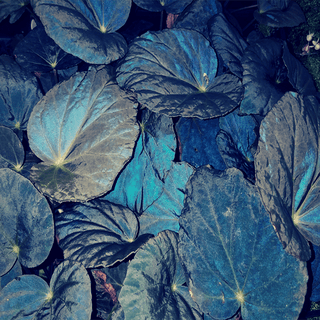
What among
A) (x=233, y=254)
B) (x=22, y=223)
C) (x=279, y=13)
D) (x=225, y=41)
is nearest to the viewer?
(x=233, y=254)

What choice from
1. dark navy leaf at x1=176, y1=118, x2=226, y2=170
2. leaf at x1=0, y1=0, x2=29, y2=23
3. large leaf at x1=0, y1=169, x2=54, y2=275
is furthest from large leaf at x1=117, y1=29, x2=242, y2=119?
leaf at x1=0, y1=0, x2=29, y2=23

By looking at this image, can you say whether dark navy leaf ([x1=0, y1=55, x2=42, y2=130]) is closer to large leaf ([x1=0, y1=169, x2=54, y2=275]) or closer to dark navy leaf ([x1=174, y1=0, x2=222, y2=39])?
large leaf ([x1=0, y1=169, x2=54, y2=275])

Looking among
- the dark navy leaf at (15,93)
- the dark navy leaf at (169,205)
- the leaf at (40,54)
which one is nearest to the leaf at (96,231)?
the dark navy leaf at (169,205)

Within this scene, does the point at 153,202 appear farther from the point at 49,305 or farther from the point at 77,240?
the point at 49,305

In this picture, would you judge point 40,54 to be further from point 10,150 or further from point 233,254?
point 233,254

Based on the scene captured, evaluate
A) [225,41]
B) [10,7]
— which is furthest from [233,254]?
[10,7]

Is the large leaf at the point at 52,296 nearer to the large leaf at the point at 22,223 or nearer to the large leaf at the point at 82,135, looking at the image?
the large leaf at the point at 22,223
